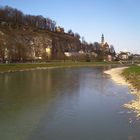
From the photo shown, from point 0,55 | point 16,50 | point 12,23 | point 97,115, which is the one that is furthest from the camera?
point 12,23

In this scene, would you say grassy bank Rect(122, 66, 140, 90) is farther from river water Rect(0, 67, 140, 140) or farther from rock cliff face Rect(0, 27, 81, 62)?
rock cliff face Rect(0, 27, 81, 62)

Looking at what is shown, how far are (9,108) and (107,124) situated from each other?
21.1 feet

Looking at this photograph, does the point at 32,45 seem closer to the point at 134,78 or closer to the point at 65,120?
the point at 134,78

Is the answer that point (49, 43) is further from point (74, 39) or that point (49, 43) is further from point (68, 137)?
point (68, 137)

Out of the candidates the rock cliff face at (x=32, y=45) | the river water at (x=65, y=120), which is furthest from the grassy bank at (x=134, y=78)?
the rock cliff face at (x=32, y=45)

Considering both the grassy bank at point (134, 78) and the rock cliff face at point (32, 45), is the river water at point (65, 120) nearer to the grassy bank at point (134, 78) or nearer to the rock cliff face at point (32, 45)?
the grassy bank at point (134, 78)

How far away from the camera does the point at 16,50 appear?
94.8 m

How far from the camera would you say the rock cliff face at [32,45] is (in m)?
90.6

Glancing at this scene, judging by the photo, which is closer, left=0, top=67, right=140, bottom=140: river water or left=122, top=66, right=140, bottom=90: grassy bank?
left=0, top=67, right=140, bottom=140: river water

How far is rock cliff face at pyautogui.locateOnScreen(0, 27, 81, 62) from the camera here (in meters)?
90.6

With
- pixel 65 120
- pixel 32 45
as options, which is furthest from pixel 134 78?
pixel 32 45

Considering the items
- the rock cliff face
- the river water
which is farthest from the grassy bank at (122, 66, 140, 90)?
the rock cliff face

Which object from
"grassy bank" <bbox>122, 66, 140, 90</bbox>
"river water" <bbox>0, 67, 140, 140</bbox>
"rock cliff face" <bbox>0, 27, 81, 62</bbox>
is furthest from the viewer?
"rock cliff face" <bbox>0, 27, 81, 62</bbox>

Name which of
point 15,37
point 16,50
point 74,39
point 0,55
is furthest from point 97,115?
point 74,39
